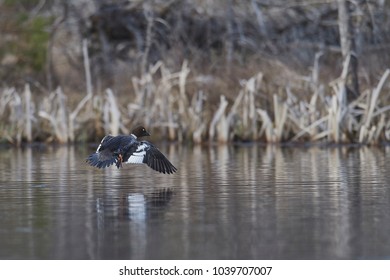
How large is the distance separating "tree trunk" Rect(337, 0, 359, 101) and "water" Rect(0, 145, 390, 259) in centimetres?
572

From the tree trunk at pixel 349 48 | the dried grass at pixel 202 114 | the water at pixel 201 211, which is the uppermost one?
the tree trunk at pixel 349 48

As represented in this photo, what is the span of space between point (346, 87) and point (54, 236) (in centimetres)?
1393

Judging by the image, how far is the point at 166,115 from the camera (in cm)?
2384

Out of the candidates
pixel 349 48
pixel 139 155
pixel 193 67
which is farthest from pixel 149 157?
pixel 193 67

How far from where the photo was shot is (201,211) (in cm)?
1016

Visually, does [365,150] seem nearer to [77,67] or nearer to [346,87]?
[346,87]

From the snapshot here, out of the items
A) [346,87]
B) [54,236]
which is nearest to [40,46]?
[346,87]

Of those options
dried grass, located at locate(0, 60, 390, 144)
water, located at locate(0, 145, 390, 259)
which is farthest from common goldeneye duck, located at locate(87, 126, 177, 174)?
dried grass, located at locate(0, 60, 390, 144)

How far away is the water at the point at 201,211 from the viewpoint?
26.2 feet

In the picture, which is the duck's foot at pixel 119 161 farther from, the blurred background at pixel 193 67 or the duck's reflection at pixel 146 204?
the blurred background at pixel 193 67

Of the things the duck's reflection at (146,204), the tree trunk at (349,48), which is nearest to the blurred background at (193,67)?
the tree trunk at (349,48)

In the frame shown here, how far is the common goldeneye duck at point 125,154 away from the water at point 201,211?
27 centimetres

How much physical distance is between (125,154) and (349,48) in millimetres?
11438
